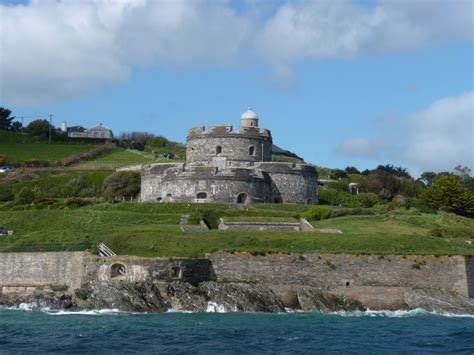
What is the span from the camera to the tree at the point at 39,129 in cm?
10119

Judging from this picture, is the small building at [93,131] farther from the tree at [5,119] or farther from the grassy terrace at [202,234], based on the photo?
the grassy terrace at [202,234]

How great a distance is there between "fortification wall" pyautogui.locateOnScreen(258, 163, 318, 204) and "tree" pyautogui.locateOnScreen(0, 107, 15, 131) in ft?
199

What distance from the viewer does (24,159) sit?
82.4 m

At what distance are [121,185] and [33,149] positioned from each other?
2635cm

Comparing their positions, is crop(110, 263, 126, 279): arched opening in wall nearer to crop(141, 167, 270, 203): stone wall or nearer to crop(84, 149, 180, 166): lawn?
crop(141, 167, 270, 203): stone wall

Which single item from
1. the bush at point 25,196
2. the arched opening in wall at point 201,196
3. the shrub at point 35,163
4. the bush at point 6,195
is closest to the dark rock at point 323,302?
the arched opening in wall at point 201,196

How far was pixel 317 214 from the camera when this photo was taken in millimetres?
52250

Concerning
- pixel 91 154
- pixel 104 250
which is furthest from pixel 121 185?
pixel 104 250

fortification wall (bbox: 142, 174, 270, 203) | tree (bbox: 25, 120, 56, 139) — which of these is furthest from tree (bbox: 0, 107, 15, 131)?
fortification wall (bbox: 142, 174, 270, 203)

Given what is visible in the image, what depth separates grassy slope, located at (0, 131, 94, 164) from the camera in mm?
83500

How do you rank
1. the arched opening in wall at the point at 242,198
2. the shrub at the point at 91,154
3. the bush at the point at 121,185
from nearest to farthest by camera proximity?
the arched opening in wall at the point at 242,198, the bush at the point at 121,185, the shrub at the point at 91,154

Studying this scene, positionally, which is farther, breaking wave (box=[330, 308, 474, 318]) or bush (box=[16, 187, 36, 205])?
bush (box=[16, 187, 36, 205])

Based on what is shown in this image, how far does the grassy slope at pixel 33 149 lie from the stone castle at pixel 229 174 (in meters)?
27.4

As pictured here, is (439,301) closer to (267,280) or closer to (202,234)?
(267,280)
